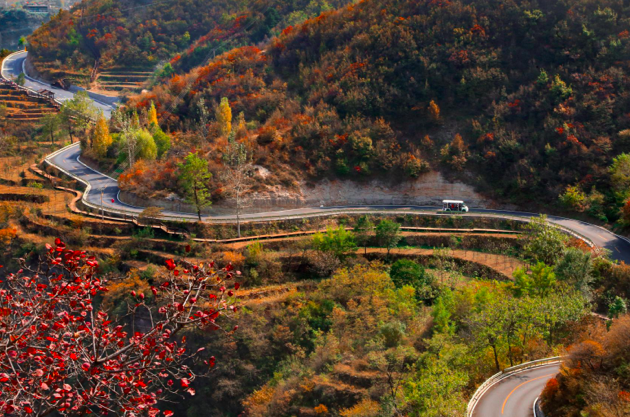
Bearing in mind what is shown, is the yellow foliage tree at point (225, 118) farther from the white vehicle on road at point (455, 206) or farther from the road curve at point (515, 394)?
the road curve at point (515, 394)

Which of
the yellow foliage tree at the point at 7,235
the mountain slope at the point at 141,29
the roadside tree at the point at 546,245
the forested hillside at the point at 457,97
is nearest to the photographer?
the roadside tree at the point at 546,245

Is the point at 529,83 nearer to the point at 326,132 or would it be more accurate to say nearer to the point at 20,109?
the point at 326,132

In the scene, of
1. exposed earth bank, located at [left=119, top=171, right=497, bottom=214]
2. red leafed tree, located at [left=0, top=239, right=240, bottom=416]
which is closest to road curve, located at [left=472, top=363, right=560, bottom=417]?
red leafed tree, located at [left=0, top=239, right=240, bottom=416]

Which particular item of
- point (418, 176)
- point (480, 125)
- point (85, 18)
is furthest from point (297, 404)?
point (85, 18)

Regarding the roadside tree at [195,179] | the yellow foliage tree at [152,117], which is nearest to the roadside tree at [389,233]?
the roadside tree at [195,179]

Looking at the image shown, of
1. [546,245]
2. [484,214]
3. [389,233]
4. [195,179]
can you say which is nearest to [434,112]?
[484,214]
